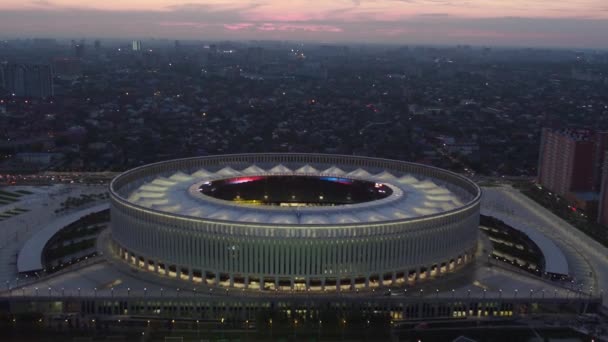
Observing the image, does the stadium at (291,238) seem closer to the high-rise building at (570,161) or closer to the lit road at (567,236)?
the lit road at (567,236)

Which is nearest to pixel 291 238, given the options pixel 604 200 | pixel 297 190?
pixel 297 190

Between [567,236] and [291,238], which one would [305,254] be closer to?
[291,238]

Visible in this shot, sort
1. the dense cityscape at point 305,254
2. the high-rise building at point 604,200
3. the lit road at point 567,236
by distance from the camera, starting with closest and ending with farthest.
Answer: the dense cityscape at point 305,254 < the lit road at point 567,236 < the high-rise building at point 604,200

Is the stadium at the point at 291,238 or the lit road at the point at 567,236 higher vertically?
the stadium at the point at 291,238

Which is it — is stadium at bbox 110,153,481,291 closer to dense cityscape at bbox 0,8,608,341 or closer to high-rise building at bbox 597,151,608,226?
dense cityscape at bbox 0,8,608,341

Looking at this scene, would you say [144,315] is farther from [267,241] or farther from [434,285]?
[434,285]

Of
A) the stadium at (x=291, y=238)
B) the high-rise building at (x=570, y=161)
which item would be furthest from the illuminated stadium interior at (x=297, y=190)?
the high-rise building at (x=570, y=161)

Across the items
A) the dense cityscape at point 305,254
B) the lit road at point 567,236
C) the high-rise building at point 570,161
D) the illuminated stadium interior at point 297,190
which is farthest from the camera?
the high-rise building at point 570,161
